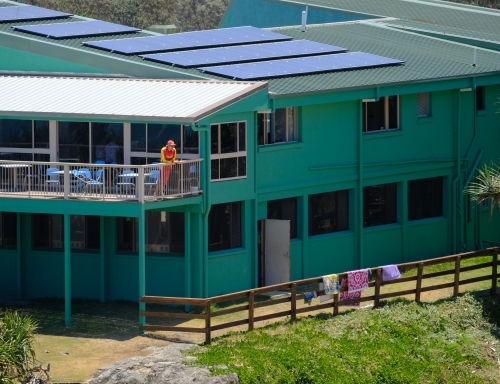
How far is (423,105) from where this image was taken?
40688mm

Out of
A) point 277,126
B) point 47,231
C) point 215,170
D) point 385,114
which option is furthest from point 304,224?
point 47,231

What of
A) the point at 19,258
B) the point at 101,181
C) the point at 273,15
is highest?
the point at 273,15

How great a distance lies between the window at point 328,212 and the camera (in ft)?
123

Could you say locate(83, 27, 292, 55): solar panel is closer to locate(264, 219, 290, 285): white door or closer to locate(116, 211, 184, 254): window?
locate(116, 211, 184, 254): window

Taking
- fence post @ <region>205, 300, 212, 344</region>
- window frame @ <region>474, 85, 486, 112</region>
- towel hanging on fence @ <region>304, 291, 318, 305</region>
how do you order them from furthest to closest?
window frame @ <region>474, 85, 486, 112</region> → towel hanging on fence @ <region>304, 291, 318, 305</region> → fence post @ <region>205, 300, 212, 344</region>

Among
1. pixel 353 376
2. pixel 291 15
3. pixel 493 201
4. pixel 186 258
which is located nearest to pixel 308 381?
pixel 353 376

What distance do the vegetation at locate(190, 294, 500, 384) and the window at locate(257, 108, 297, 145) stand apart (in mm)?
5495

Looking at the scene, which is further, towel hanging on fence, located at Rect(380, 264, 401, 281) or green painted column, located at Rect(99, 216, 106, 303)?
green painted column, located at Rect(99, 216, 106, 303)

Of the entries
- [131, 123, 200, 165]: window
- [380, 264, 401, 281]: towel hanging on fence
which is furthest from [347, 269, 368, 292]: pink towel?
[131, 123, 200, 165]: window

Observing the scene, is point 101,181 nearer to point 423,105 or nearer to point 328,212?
point 328,212

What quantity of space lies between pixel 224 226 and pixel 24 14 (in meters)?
10.2

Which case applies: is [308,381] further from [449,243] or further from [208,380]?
[449,243]

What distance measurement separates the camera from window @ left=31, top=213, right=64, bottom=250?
117 ft

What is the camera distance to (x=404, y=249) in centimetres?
4000
